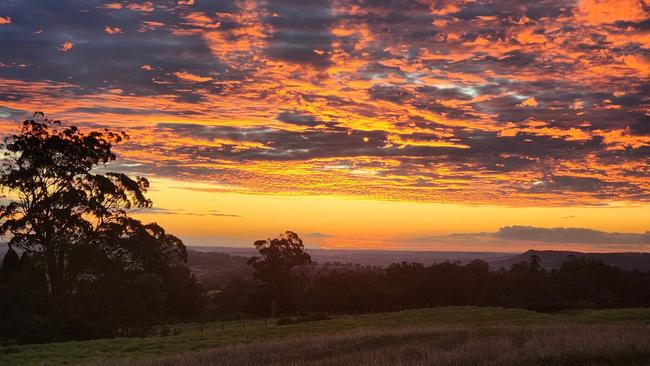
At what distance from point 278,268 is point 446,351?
184 feet

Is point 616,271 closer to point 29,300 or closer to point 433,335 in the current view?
point 433,335

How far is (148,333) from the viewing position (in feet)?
135

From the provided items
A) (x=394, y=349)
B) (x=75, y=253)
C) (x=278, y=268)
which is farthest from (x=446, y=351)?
(x=278, y=268)

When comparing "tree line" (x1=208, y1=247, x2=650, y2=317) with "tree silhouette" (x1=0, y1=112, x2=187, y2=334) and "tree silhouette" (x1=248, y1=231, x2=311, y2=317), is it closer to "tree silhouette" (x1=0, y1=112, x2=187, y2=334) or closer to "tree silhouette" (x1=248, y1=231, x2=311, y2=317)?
"tree silhouette" (x1=248, y1=231, x2=311, y2=317)

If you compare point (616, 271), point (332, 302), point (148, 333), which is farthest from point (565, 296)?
point (148, 333)

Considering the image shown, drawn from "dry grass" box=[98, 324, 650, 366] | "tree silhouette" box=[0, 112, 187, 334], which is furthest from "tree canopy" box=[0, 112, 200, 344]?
"dry grass" box=[98, 324, 650, 366]

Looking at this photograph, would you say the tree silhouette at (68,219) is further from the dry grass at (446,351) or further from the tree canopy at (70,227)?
the dry grass at (446,351)

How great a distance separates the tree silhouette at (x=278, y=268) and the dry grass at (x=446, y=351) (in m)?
48.1

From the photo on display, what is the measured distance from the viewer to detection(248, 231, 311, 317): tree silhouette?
71812 millimetres

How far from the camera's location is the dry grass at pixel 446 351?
14.4m

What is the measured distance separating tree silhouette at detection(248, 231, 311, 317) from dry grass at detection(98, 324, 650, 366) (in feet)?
158

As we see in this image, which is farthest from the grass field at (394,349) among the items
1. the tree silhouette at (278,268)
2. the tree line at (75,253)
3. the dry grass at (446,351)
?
the tree silhouette at (278,268)

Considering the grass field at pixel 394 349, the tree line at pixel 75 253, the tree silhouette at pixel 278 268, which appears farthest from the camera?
the tree silhouette at pixel 278 268

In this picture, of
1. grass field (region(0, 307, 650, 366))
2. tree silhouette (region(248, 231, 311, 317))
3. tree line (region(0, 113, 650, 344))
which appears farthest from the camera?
tree silhouette (region(248, 231, 311, 317))
